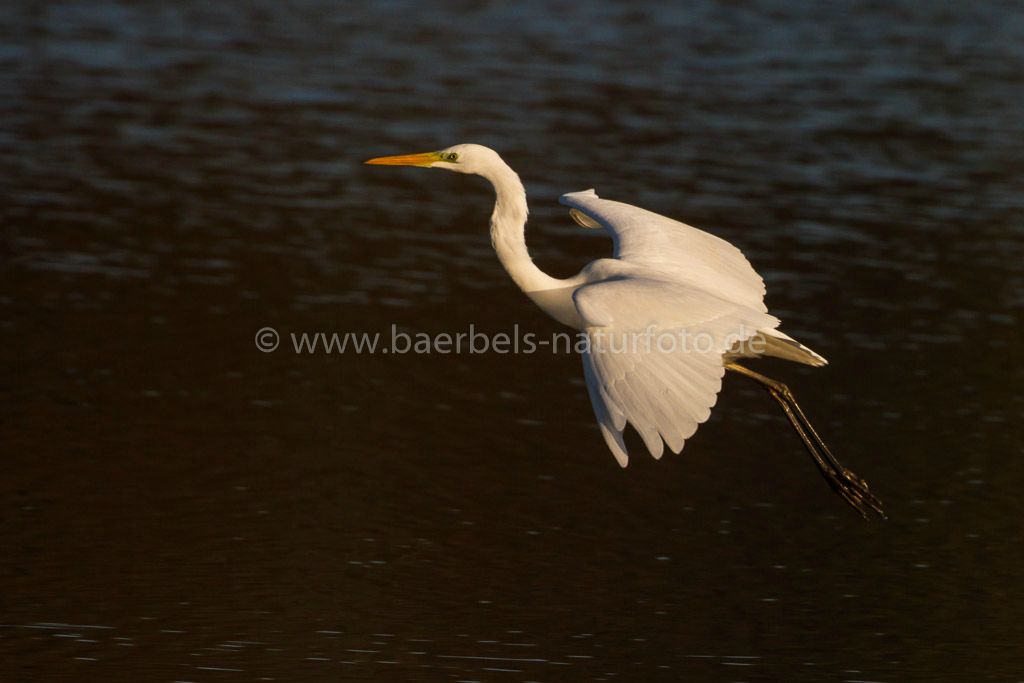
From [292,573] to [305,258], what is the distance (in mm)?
5180

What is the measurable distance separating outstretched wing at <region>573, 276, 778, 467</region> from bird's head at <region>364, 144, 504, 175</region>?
3.09 feet

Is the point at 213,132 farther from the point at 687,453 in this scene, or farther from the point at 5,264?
the point at 687,453

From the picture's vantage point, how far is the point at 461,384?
1037cm

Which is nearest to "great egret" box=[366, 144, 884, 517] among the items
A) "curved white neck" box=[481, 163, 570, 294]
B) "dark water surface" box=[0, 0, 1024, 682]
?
"curved white neck" box=[481, 163, 570, 294]

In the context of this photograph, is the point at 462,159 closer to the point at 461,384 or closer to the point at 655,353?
the point at 655,353

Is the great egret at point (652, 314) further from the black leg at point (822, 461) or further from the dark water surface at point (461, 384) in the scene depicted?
the dark water surface at point (461, 384)

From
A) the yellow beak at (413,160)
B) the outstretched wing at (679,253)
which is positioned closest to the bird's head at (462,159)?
the yellow beak at (413,160)

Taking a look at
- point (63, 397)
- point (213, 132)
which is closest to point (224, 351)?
point (63, 397)

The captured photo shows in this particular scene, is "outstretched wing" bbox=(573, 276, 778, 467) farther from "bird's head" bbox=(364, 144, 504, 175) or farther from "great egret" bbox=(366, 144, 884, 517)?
"bird's head" bbox=(364, 144, 504, 175)

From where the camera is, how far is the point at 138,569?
24.8 feet

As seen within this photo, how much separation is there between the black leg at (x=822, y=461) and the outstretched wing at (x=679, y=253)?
0.45 m

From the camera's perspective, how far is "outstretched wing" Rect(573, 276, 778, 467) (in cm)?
606

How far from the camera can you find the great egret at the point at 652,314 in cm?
614

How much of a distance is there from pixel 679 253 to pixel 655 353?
1.67 metres
